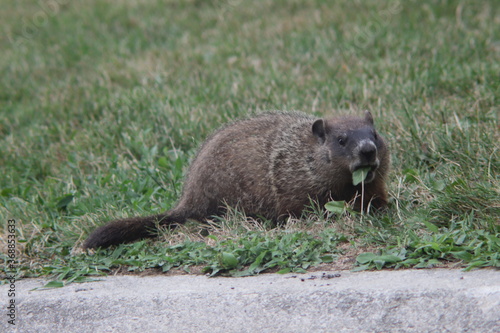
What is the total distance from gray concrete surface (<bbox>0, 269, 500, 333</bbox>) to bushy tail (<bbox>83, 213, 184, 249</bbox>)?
48cm

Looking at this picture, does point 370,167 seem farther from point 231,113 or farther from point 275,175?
point 231,113

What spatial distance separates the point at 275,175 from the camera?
14.5 feet

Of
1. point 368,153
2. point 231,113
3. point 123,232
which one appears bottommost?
point 123,232

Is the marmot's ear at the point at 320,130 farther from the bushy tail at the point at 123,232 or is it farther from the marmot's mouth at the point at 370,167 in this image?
the bushy tail at the point at 123,232

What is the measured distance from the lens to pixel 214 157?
4531 mm

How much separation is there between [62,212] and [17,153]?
5.89 ft

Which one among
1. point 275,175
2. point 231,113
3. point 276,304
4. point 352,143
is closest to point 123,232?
point 275,175

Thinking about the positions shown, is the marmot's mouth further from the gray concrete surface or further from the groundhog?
the gray concrete surface

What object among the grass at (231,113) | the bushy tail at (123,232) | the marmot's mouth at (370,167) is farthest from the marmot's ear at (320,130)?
the bushy tail at (123,232)

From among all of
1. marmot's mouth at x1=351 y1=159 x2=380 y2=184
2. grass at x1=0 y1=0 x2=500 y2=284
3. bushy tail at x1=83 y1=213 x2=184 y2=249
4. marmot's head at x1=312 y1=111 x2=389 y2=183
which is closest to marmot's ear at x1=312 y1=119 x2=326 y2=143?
marmot's head at x1=312 y1=111 x2=389 y2=183

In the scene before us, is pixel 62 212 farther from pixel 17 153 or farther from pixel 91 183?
pixel 17 153

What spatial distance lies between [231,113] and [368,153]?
234 cm

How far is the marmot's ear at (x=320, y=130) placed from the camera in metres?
4.37

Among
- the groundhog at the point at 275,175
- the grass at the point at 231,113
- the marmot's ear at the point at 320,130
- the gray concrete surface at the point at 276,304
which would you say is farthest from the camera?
the marmot's ear at the point at 320,130
